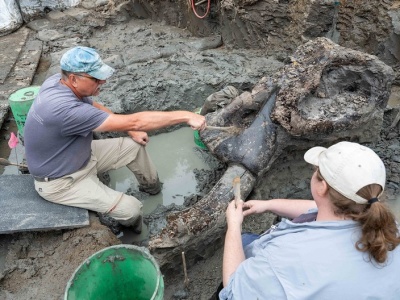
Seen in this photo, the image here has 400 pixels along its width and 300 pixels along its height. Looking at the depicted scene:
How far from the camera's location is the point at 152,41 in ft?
20.5

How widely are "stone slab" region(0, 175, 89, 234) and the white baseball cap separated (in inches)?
80.1

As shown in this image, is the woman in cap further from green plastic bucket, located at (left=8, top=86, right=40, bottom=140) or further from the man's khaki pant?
green plastic bucket, located at (left=8, top=86, right=40, bottom=140)

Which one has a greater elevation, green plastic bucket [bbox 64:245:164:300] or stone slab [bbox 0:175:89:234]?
green plastic bucket [bbox 64:245:164:300]

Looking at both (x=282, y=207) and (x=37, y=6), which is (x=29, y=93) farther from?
(x=37, y=6)

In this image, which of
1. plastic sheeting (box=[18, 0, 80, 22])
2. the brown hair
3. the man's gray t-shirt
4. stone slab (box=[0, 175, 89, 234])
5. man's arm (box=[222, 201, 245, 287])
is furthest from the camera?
plastic sheeting (box=[18, 0, 80, 22])

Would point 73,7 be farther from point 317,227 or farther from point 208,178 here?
point 317,227

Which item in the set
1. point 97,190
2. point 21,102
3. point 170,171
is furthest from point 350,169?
point 21,102

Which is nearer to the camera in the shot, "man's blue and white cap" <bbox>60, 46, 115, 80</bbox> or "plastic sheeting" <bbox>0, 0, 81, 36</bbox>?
"man's blue and white cap" <bbox>60, 46, 115, 80</bbox>

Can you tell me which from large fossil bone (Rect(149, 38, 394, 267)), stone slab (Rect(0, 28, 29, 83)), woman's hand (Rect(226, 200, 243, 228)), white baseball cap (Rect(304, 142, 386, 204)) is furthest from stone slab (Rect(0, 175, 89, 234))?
stone slab (Rect(0, 28, 29, 83))

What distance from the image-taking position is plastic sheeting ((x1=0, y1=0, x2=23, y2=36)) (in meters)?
6.84

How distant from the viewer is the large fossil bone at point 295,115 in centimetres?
314

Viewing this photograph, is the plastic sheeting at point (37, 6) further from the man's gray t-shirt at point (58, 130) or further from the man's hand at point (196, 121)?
the man's hand at point (196, 121)

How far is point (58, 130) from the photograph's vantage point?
2.86 meters

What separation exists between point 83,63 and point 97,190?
103cm
